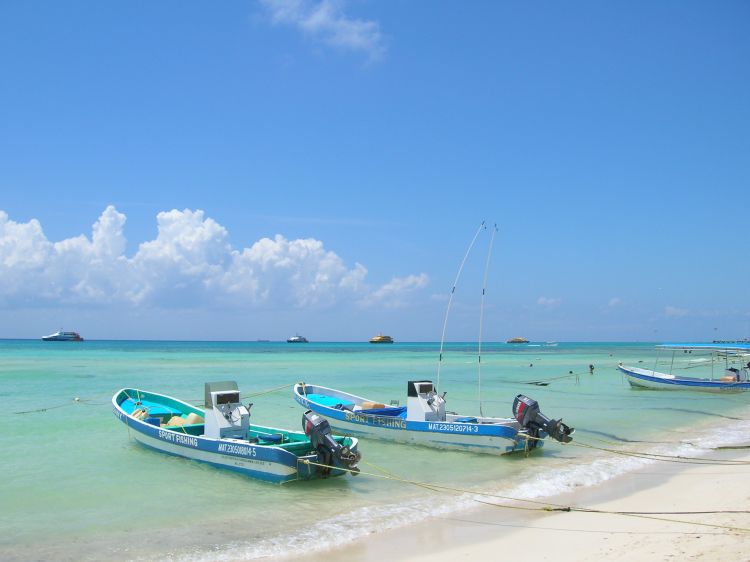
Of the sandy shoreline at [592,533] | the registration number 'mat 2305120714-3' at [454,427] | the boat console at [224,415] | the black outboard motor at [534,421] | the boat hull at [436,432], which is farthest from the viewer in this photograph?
the registration number 'mat 2305120714-3' at [454,427]

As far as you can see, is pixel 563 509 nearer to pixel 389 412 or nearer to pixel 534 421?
pixel 534 421

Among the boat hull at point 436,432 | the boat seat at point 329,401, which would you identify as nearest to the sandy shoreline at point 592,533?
the boat hull at point 436,432

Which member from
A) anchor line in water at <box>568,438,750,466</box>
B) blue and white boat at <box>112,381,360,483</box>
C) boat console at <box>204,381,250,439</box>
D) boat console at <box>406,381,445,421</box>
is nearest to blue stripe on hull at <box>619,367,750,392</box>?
anchor line in water at <box>568,438,750,466</box>

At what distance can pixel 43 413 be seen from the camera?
2372cm

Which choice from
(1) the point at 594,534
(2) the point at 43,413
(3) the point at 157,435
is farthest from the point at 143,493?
(2) the point at 43,413

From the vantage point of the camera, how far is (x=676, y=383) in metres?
33.7

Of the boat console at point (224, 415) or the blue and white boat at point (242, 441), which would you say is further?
the boat console at point (224, 415)

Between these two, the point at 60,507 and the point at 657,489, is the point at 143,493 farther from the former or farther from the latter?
the point at 657,489

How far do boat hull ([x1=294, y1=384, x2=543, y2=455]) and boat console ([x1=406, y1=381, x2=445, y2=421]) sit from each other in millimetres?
264

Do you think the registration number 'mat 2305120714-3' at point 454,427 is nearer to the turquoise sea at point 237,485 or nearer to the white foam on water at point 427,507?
the turquoise sea at point 237,485

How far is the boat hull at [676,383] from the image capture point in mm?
31578

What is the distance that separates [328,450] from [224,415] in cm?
304

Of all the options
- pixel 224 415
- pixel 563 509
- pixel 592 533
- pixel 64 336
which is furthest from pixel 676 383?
pixel 64 336

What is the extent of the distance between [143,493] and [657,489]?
9934 mm
